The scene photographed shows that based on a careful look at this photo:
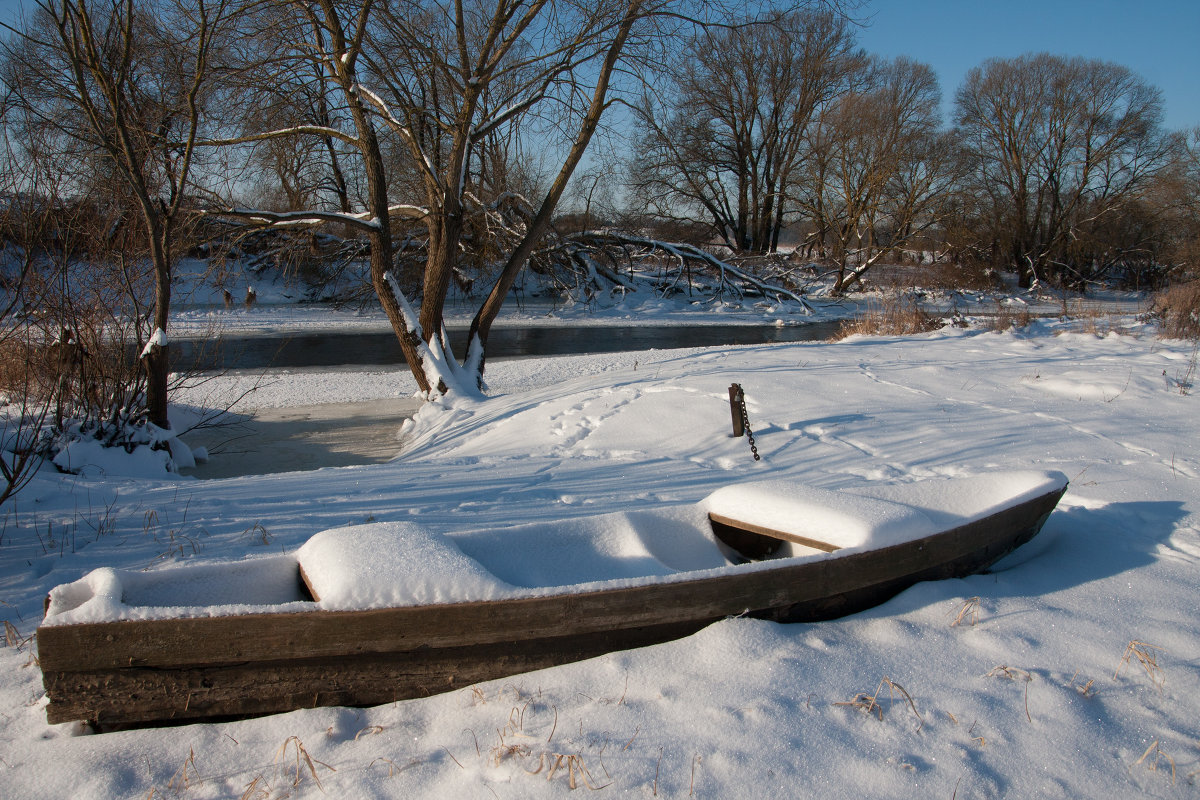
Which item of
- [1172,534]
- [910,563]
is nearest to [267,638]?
[910,563]

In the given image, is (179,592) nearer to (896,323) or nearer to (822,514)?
(822,514)

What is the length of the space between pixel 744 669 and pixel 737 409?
419 centimetres

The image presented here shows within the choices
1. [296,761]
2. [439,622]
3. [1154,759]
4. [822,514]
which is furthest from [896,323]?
[296,761]

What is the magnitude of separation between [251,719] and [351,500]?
9.50ft

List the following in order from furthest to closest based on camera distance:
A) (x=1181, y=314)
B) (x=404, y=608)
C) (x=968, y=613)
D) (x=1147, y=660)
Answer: (x=1181, y=314), (x=968, y=613), (x=1147, y=660), (x=404, y=608)

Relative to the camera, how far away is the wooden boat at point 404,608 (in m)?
2.32

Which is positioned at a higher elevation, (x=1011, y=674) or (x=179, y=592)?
(x=179, y=592)

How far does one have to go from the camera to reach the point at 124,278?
732 cm

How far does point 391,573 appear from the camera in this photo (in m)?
2.47

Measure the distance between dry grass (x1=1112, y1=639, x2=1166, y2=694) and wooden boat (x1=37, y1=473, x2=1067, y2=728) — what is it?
70 cm

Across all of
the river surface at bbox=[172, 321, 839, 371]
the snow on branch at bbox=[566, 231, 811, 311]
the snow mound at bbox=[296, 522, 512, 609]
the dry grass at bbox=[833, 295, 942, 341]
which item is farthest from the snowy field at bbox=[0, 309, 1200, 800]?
the snow on branch at bbox=[566, 231, 811, 311]

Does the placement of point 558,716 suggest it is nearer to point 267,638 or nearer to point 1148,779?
point 267,638

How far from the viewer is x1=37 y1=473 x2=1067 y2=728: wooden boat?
91.5 inches

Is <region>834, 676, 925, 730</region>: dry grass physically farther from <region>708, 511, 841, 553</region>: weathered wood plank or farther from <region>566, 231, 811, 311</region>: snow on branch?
<region>566, 231, 811, 311</region>: snow on branch
